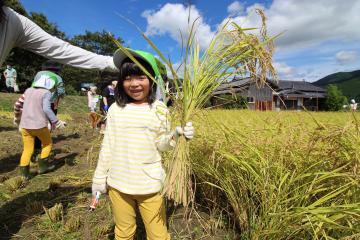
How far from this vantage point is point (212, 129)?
2.75m

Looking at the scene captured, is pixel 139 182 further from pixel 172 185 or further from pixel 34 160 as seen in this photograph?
pixel 34 160

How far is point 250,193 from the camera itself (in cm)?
219

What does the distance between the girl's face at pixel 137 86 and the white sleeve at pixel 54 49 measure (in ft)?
0.99

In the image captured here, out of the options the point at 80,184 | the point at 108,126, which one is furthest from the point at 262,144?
the point at 80,184

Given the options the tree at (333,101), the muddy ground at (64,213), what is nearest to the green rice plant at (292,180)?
the muddy ground at (64,213)

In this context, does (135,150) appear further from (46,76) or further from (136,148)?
(46,76)

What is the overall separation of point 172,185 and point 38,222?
1.64m

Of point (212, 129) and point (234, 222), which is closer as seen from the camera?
point (234, 222)

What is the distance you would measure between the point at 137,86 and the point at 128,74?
11 centimetres

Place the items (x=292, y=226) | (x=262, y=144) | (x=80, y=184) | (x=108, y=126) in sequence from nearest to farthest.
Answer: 1. (x=292, y=226)
2. (x=108, y=126)
3. (x=262, y=144)
4. (x=80, y=184)

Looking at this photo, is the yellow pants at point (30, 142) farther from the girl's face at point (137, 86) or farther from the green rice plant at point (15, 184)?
the girl's face at point (137, 86)

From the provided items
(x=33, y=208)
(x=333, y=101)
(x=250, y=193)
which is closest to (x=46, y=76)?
(x=33, y=208)

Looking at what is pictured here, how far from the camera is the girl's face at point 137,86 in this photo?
1963mm

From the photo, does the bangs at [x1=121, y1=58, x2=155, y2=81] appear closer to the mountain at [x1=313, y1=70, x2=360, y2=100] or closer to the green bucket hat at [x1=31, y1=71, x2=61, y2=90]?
the green bucket hat at [x1=31, y1=71, x2=61, y2=90]
